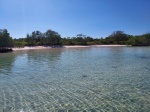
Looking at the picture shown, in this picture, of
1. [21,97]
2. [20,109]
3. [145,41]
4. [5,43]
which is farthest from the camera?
[145,41]

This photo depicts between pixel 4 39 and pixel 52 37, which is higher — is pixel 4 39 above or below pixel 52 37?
below

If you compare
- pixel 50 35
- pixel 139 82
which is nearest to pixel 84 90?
pixel 139 82

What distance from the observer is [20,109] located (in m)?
8.76

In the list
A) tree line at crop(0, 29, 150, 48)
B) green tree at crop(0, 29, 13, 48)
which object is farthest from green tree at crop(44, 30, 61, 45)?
green tree at crop(0, 29, 13, 48)

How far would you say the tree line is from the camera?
221ft

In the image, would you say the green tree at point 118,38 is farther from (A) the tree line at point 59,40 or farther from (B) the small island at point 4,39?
(B) the small island at point 4,39

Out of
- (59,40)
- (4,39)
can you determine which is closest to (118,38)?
(59,40)

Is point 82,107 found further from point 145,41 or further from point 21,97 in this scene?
point 145,41

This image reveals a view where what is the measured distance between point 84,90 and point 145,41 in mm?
92980

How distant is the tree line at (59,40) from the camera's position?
6742 cm

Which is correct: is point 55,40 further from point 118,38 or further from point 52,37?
point 118,38

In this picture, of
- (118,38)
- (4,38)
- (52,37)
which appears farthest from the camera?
(118,38)

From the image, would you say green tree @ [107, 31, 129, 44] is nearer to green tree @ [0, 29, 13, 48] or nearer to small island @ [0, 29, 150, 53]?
small island @ [0, 29, 150, 53]

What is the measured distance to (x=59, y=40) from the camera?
100 metres
